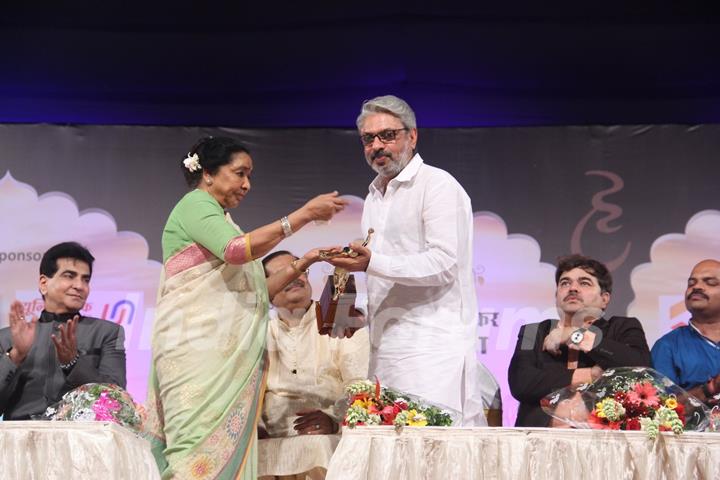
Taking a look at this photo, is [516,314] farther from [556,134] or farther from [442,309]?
[442,309]

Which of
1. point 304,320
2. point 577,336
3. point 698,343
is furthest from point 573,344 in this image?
point 304,320

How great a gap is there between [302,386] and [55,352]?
1180 millimetres

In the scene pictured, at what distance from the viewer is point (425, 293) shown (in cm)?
380

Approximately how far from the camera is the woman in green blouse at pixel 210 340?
11.9ft

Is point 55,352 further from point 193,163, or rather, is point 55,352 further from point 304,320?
point 193,163

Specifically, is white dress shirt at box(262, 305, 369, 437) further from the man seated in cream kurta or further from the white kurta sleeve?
the white kurta sleeve

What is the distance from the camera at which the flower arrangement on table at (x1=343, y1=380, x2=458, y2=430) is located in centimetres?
318

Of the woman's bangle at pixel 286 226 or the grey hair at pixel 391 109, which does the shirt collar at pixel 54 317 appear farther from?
the grey hair at pixel 391 109

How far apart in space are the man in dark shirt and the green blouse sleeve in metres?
2.45

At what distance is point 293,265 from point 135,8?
8.02 feet

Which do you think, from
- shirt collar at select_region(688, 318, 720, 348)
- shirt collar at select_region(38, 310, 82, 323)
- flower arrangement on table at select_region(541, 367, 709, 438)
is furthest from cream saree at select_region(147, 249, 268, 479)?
shirt collar at select_region(688, 318, 720, 348)

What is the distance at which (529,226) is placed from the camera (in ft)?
18.9

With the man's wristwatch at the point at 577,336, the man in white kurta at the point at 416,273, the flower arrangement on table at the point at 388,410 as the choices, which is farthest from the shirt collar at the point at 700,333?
the flower arrangement on table at the point at 388,410

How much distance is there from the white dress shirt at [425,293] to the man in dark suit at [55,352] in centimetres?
158
